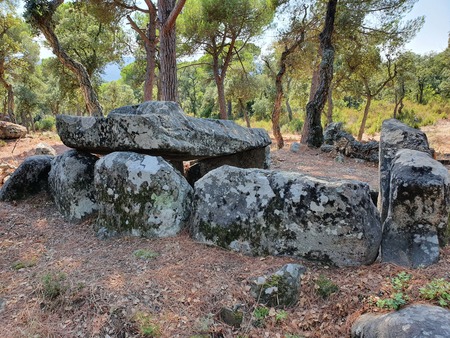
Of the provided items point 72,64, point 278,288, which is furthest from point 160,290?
point 72,64

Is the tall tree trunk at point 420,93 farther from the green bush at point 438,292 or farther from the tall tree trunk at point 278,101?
the green bush at point 438,292

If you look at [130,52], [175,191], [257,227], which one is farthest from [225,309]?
[130,52]

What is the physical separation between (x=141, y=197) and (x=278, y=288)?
206cm

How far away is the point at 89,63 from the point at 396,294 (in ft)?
63.9

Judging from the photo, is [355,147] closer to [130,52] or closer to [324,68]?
[324,68]

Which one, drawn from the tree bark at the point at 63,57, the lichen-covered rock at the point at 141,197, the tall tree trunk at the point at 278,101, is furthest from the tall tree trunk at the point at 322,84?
the lichen-covered rock at the point at 141,197

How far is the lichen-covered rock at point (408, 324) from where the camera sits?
1959mm

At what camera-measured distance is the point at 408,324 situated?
2.04 metres

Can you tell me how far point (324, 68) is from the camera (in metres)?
10.7

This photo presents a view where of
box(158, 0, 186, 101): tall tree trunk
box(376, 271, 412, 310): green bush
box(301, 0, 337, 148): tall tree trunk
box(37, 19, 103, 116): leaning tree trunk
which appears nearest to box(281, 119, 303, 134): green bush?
box(301, 0, 337, 148): tall tree trunk

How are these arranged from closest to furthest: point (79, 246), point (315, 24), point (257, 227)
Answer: point (257, 227)
point (79, 246)
point (315, 24)

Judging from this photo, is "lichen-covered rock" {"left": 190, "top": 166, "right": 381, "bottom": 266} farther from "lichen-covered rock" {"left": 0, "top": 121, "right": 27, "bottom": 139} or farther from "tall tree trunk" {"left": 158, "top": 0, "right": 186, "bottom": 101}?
"lichen-covered rock" {"left": 0, "top": 121, "right": 27, "bottom": 139}

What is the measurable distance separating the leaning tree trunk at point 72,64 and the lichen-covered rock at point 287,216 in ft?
25.7

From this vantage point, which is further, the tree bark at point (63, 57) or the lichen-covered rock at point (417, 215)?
the tree bark at point (63, 57)
